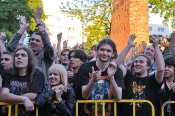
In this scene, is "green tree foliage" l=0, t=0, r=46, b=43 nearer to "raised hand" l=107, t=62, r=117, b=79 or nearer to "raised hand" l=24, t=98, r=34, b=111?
"raised hand" l=24, t=98, r=34, b=111

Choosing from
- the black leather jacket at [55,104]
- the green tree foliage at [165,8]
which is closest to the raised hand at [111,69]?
the black leather jacket at [55,104]

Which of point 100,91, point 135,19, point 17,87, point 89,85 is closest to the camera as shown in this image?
point 89,85

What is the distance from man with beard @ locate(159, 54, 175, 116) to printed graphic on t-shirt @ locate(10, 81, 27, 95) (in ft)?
6.87

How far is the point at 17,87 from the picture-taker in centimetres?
460

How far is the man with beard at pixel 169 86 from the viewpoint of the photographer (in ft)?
16.5

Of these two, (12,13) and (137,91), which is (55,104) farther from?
(12,13)

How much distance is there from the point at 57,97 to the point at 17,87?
1.93ft

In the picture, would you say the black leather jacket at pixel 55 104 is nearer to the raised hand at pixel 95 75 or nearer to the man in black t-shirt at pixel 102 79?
→ the man in black t-shirt at pixel 102 79

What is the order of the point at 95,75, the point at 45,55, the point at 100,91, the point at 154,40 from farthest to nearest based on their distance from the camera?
the point at 45,55 < the point at 154,40 < the point at 100,91 < the point at 95,75

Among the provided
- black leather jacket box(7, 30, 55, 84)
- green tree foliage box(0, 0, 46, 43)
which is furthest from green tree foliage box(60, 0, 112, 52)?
black leather jacket box(7, 30, 55, 84)

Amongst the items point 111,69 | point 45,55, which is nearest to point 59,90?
point 111,69

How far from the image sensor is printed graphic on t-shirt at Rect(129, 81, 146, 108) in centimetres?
497

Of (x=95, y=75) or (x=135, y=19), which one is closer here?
(x=95, y=75)

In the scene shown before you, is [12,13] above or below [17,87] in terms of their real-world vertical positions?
above
